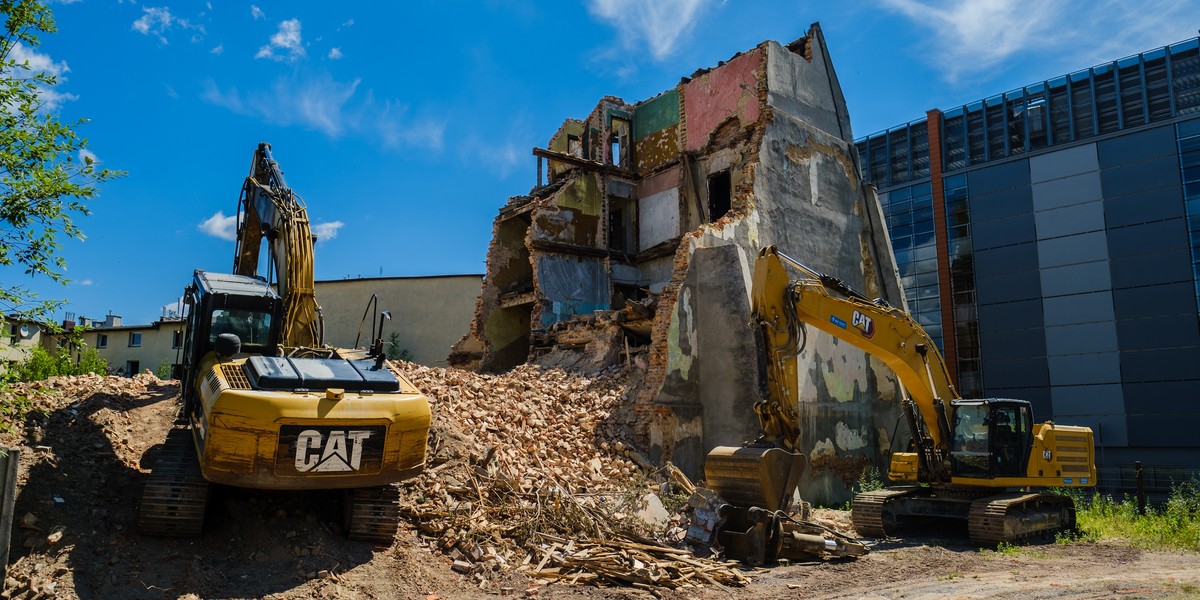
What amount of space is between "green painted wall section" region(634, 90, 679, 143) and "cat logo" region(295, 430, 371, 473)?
1728 cm

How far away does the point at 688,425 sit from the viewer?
14164 mm

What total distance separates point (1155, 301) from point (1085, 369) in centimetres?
302

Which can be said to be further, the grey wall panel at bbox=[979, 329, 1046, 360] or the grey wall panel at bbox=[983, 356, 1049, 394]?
the grey wall panel at bbox=[979, 329, 1046, 360]

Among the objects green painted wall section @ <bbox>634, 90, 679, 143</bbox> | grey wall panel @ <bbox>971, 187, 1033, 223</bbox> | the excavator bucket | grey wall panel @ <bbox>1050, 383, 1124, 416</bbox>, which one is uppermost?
green painted wall section @ <bbox>634, 90, 679, 143</bbox>

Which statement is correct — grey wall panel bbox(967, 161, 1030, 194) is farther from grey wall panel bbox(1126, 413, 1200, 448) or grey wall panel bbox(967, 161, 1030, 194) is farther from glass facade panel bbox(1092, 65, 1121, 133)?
grey wall panel bbox(1126, 413, 1200, 448)

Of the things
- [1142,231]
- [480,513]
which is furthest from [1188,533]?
[1142,231]

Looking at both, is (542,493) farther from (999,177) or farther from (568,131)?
(999,177)

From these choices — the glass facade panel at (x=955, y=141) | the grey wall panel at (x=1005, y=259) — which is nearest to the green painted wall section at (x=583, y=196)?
the grey wall panel at (x=1005, y=259)

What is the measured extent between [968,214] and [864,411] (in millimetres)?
17063

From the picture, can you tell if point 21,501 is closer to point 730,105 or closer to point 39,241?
point 39,241

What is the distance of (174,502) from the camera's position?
6.96m

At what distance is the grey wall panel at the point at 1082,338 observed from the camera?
1061 inches

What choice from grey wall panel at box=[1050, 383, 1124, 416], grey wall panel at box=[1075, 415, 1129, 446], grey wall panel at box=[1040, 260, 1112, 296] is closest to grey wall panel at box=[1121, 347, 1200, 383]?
grey wall panel at box=[1050, 383, 1124, 416]

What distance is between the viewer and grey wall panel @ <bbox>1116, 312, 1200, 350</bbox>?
25.4 m
